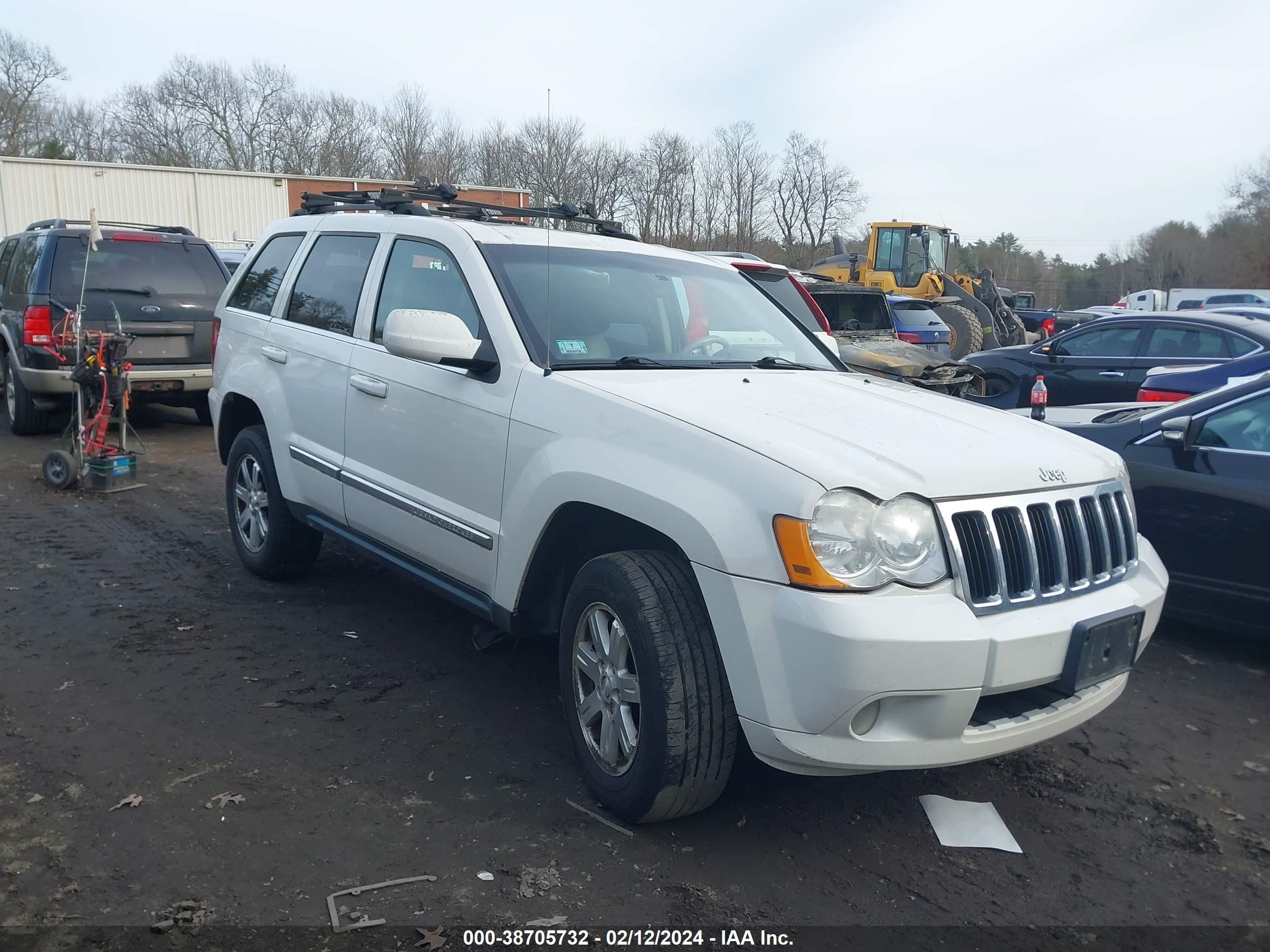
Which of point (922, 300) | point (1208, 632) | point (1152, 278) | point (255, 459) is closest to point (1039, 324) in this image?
point (922, 300)

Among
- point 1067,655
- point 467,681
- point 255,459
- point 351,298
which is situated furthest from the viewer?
point 255,459

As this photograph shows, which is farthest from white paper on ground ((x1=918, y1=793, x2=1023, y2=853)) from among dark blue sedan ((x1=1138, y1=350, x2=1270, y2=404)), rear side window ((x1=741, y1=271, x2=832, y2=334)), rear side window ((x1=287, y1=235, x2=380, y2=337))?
dark blue sedan ((x1=1138, y1=350, x2=1270, y2=404))

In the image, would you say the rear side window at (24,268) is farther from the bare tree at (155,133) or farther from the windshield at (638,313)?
the bare tree at (155,133)

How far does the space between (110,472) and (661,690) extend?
20.7 ft

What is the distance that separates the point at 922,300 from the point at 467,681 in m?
16.4

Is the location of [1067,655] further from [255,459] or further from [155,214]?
[155,214]

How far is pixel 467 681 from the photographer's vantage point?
436 centimetres

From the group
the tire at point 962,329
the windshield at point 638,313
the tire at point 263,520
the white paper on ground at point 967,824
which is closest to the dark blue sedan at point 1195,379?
the windshield at point 638,313

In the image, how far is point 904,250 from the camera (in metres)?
24.5

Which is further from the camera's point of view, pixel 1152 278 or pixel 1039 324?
pixel 1152 278

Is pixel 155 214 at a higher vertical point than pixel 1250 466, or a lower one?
higher

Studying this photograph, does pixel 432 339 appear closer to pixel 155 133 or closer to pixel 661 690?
pixel 661 690

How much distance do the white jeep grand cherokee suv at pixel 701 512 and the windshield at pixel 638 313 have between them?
1cm

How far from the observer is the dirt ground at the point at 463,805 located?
281 centimetres
